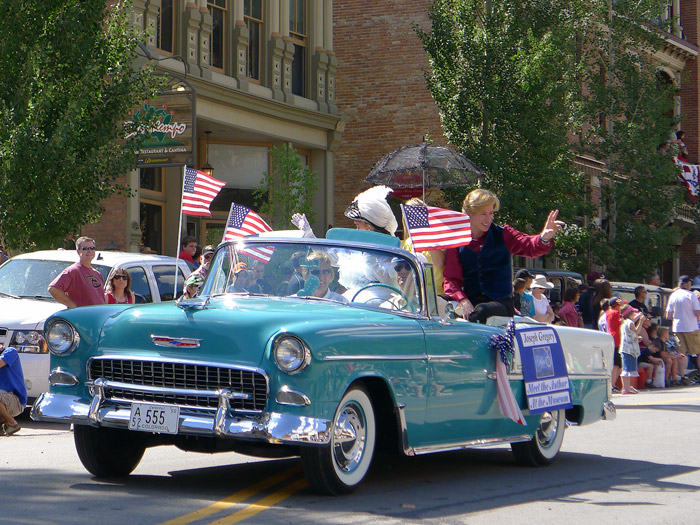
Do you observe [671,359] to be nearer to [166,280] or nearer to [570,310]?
[570,310]

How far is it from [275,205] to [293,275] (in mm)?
16660

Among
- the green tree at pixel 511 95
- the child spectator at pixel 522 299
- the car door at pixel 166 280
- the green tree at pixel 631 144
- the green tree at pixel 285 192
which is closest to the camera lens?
the car door at pixel 166 280

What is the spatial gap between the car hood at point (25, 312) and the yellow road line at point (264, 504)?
5298 mm

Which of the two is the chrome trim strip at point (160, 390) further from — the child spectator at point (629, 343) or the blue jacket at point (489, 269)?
the child spectator at point (629, 343)

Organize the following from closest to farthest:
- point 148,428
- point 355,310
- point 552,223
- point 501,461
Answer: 1. point 148,428
2. point 355,310
3. point 552,223
4. point 501,461

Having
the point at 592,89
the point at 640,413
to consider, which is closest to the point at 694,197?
the point at 592,89

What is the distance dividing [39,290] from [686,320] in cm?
1401

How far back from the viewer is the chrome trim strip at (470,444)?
298 inches

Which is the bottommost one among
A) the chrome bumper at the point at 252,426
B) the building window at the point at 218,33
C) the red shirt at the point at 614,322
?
the chrome bumper at the point at 252,426

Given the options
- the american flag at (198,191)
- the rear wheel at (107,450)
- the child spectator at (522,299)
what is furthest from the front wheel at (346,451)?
the child spectator at (522,299)

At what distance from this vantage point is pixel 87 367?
23.7 ft

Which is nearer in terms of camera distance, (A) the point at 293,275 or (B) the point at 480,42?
(A) the point at 293,275

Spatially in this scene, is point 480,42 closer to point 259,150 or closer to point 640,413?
point 259,150

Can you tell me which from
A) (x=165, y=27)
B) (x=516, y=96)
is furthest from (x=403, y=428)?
(x=165, y=27)
